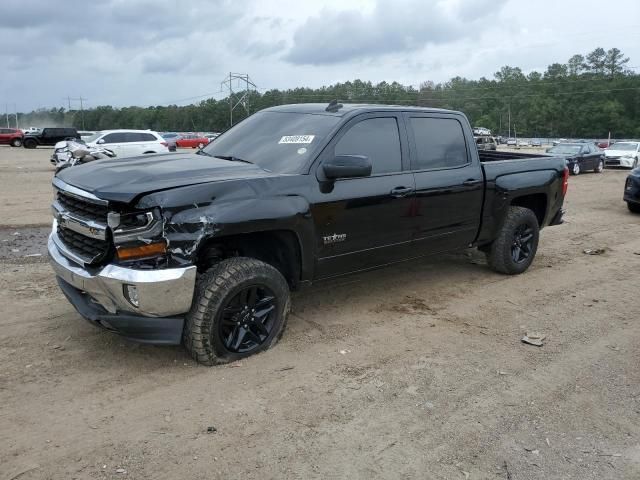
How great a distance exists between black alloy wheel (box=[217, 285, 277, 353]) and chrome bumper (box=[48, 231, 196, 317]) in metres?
0.34

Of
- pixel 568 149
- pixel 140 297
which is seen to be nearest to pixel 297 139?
pixel 140 297

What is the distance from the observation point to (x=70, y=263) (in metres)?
3.93

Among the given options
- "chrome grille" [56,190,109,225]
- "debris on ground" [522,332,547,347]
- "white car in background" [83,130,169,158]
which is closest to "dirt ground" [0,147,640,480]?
"debris on ground" [522,332,547,347]

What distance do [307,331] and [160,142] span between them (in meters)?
19.2

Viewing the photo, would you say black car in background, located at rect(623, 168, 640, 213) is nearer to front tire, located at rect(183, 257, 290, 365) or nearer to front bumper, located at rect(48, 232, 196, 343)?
front tire, located at rect(183, 257, 290, 365)

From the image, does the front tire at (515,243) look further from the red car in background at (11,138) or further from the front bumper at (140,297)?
the red car in background at (11,138)

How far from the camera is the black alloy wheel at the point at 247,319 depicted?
393cm

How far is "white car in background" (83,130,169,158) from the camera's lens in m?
20.9

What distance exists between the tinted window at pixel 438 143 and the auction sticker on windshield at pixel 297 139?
1103mm

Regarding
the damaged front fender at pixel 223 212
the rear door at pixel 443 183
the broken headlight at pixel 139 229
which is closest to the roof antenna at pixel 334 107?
the rear door at pixel 443 183

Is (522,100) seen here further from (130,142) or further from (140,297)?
(140,297)

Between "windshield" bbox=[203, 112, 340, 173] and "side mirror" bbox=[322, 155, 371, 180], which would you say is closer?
"side mirror" bbox=[322, 155, 371, 180]

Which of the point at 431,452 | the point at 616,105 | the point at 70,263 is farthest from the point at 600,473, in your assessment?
the point at 616,105

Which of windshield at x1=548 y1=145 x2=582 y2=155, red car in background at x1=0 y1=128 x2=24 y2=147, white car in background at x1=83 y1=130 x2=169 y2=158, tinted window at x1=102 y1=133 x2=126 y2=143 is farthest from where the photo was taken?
red car in background at x1=0 y1=128 x2=24 y2=147
